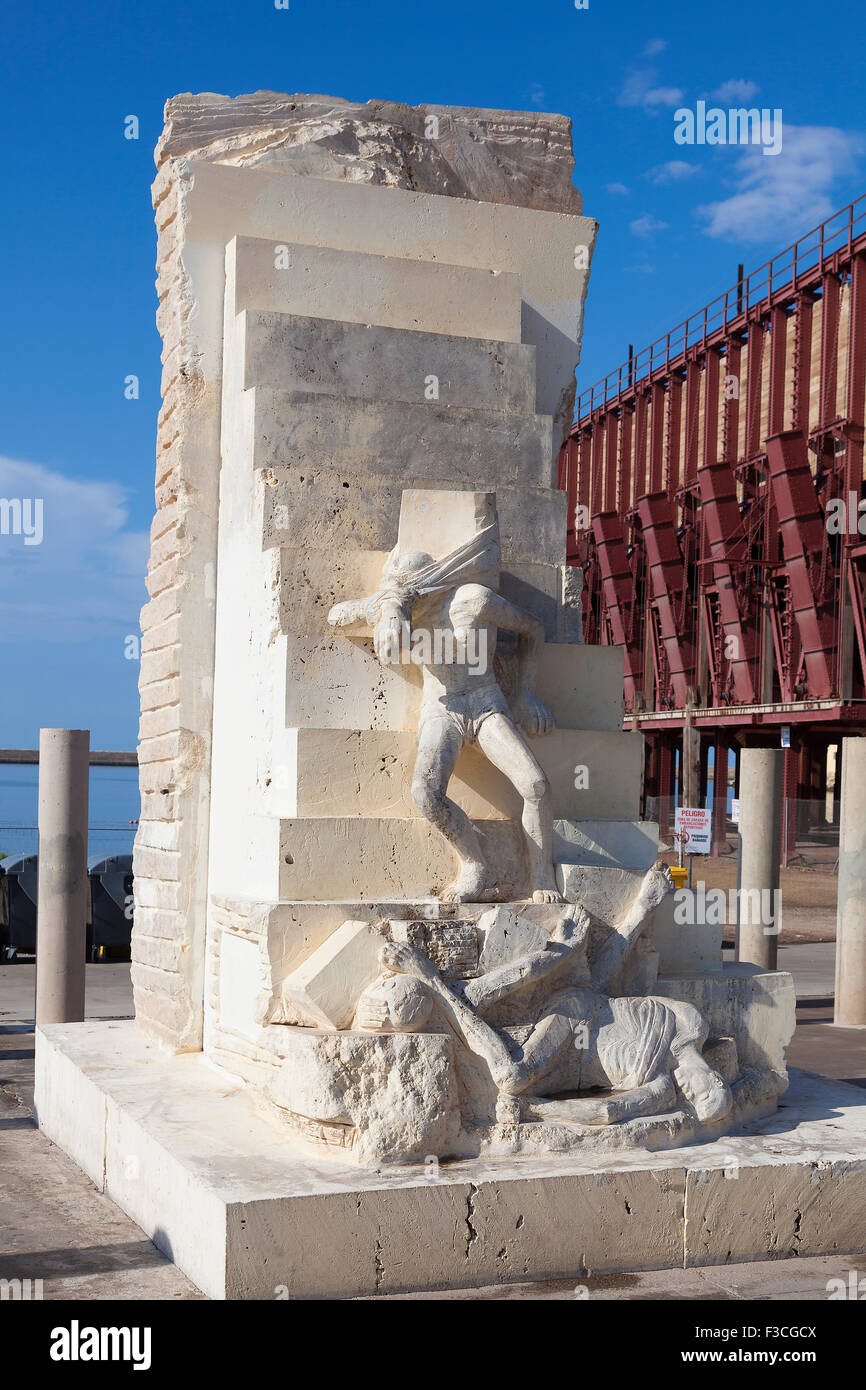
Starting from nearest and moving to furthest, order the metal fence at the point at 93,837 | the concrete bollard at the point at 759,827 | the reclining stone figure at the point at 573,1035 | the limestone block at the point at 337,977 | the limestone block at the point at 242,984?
the reclining stone figure at the point at 573,1035 → the limestone block at the point at 337,977 → the limestone block at the point at 242,984 → the concrete bollard at the point at 759,827 → the metal fence at the point at 93,837

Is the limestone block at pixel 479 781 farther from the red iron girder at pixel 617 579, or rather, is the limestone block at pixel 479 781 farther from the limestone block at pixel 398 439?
the red iron girder at pixel 617 579

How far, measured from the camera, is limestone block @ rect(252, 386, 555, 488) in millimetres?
6703

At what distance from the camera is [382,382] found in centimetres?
701

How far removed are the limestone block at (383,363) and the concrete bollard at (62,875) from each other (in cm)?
438

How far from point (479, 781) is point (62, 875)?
15.4 ft

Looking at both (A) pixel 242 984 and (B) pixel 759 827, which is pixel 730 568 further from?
(A) pixel 242 984

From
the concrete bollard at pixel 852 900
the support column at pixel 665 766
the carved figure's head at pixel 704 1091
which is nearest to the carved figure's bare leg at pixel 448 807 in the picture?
the carved figure's head at pixel 704 1091

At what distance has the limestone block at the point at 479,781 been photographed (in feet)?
20.5

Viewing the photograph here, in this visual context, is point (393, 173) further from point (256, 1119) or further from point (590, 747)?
point (256, 1119)

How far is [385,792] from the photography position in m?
6.37

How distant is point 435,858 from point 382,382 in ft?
8.10

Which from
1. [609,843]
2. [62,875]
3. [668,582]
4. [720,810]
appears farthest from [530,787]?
[668,582]

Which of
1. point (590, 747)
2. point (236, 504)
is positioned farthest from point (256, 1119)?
point (236, 504)

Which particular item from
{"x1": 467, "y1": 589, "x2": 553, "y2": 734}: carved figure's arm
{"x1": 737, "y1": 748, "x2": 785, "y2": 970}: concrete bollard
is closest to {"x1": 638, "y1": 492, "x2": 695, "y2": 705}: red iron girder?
{"x1": 737, "y1": 748, "x2": 785, "y2": 970}: concrete bollard
